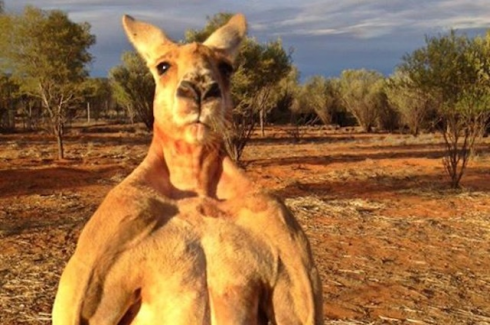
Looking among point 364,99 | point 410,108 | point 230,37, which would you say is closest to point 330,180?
point 230,37

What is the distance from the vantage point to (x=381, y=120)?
46.7 metres

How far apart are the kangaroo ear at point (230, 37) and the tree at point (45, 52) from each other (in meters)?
21.3

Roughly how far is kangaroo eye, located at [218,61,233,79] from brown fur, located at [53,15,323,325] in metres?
0.15

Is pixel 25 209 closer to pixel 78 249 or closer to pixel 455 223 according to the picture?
A: pixel 455 223

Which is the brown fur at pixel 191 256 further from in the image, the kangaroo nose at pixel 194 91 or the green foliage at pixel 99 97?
the green foliage at pixel 99 97

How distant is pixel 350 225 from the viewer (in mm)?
11828

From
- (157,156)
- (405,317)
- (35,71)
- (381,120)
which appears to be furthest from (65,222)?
(381,120)

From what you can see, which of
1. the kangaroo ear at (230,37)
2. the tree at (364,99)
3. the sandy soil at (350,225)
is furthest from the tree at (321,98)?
the kangaroo ear at (230,37)

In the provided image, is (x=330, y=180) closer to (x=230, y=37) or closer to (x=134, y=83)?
(x=230, y=37)

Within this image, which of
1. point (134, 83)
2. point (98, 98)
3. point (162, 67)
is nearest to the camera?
point (162, 67)

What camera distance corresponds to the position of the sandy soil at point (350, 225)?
734 cm

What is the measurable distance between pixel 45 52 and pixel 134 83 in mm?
13584

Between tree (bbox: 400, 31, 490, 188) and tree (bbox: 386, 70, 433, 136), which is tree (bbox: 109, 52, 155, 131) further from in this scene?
tree (bbox: 400, 31, 490, 188)

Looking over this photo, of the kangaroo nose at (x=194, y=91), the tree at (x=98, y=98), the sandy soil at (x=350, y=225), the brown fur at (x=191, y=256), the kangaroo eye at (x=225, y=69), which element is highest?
the tree at (x=98, y=98)
